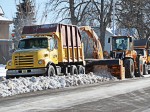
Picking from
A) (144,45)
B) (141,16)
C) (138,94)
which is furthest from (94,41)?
(141,16)

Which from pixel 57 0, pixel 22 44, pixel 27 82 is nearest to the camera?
pixel 27 82

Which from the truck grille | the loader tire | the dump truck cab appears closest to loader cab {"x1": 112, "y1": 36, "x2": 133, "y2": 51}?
the loader tire

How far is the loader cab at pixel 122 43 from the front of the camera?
2727cm

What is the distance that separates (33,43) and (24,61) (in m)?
1.54

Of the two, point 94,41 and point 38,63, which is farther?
point 94,41

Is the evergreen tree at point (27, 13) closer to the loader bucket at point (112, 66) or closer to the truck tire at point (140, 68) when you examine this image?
the truck tire at point (140, 68)

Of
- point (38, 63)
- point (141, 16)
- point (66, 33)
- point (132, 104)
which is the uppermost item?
point (141, 16)

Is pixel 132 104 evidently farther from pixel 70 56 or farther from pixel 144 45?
pixel 144 45

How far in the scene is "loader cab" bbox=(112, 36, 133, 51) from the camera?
89.5 ft

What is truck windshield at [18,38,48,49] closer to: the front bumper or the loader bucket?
the front bumper

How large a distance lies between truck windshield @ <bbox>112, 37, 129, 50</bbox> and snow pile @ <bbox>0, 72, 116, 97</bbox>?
23.2 feet

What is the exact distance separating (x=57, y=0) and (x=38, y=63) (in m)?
27.0

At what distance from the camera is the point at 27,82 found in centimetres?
1645

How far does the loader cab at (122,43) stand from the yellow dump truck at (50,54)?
12.1ft
